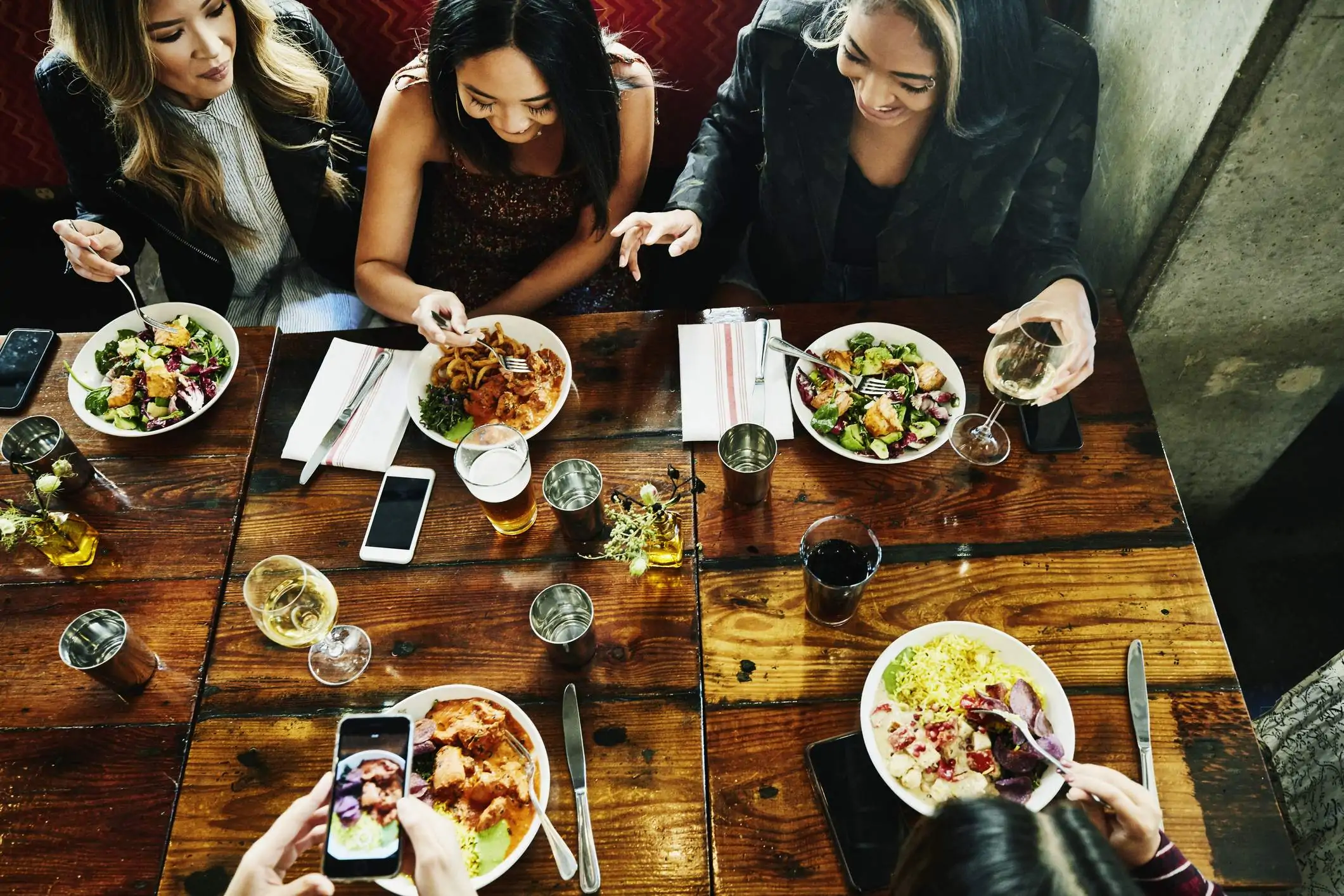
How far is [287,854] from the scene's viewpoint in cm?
129

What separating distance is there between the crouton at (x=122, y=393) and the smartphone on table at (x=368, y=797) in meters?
1.17

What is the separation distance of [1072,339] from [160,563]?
1977mm

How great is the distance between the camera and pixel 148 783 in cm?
151

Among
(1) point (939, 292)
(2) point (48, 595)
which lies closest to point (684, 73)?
(1) point (939, 292)

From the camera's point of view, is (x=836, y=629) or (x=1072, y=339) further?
(x=1072, y=339)

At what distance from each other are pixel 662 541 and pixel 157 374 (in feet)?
4.18

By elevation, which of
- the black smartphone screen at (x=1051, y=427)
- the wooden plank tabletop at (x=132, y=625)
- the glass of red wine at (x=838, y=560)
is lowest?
the wooden plank tabletop at (x=132, y=625)

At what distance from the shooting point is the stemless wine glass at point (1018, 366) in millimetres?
1639

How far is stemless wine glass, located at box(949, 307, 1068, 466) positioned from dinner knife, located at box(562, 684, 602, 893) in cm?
97

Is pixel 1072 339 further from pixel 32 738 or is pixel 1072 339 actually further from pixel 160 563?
pixel 32 738

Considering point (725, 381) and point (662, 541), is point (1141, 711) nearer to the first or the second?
point (662, 541)

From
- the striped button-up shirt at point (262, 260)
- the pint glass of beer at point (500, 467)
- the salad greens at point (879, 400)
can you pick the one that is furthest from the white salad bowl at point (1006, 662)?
the striped button-up shirt at point (262, 260)

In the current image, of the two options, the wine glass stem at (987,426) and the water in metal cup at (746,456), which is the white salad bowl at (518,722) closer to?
the water in metal cup at (746,456)

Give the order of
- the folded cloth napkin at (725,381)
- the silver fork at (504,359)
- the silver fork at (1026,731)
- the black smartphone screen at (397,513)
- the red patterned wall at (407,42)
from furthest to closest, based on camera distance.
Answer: the red patterned wall at (407,42) < the silver fork at (504,359) < the folded cloth napkin at (725,381) < the black smartphone screen at (397,513) < the silver fork at (1026,731)
